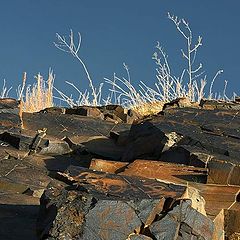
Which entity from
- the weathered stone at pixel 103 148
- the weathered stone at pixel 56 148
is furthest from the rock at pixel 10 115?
the weathered stone at pixel 103 148

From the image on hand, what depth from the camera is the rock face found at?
13.6 ft

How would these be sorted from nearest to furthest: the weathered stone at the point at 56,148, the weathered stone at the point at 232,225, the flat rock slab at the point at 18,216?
the flat rock slab at the point at 18,216 → the weathered stone at the point at 232,225 → the weathered stone at the point at 56,148

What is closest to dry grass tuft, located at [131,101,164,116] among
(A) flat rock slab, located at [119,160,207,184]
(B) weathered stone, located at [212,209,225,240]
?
(A) flat rock slab, located at [119,160,207,184]

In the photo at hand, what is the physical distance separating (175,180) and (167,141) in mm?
1512

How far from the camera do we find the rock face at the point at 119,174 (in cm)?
414

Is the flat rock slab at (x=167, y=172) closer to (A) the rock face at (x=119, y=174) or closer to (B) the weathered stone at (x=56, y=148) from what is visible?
(A) the rock face at (x=119, y=174)

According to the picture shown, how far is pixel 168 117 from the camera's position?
326 inches

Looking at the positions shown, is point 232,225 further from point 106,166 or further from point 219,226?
point 106,166

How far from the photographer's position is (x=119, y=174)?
5566mm

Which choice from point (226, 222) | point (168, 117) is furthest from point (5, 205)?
point (168, 117)

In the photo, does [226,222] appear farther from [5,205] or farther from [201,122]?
[201,122]

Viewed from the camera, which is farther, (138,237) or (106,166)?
(106,166)

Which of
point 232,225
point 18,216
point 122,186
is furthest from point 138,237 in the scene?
point 232,225

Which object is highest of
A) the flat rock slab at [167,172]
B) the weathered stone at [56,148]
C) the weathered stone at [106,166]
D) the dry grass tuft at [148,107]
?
the flat rock slab at [167,172]
